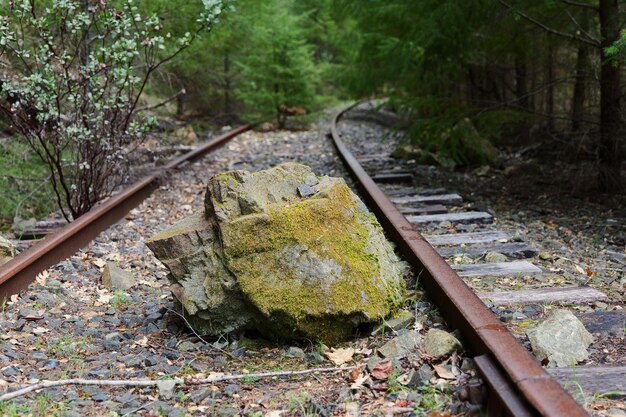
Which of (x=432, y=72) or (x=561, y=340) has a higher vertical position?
(x=432, y=72)

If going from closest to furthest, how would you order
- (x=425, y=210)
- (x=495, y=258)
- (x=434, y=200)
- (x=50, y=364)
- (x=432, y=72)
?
(x=50, y=364), (x=495, y=258), (x=425, y=210), (x=434, y=200), (x=432, y=72)

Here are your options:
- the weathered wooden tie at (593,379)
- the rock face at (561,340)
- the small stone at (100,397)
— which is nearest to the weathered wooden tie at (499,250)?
the rock face at (561,340)

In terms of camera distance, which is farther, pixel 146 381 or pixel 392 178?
pixel 392 178

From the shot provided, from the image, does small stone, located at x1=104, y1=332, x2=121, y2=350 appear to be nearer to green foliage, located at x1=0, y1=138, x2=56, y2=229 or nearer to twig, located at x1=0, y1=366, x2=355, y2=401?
twig, located at x1=0, y1=366, x2=355, y2=401

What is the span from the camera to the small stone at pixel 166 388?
102 inches

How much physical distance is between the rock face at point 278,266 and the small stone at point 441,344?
35 cm

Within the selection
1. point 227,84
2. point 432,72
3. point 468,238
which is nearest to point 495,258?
point 468,238

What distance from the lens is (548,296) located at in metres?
3.29

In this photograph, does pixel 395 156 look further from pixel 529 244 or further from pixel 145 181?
pixel 529 244

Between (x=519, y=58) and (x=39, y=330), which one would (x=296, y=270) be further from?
(x=519, y=58)

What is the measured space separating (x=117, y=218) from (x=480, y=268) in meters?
3.54

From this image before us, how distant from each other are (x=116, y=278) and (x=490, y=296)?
243cm

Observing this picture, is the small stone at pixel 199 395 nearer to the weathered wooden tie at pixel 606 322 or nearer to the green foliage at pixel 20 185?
the weathered wooden tie at pixel 606 322

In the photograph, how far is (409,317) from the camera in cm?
307
